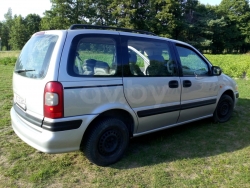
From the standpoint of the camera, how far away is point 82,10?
171ft

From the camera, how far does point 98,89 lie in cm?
275

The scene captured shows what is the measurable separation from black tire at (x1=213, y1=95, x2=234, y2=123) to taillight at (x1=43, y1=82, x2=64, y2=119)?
11.4ft

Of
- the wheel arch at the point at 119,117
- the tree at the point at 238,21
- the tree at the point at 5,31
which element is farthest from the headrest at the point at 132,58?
the tree at the point at 5,31

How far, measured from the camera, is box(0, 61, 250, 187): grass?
8.79ft

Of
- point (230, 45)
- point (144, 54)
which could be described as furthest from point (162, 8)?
point (144, 54)

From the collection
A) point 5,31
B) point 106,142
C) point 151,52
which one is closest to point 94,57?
point 151,52

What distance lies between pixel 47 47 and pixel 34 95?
24.1 inches

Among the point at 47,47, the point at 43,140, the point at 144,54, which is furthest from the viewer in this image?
the point at 144,54

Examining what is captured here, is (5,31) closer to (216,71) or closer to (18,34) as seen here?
(18,34)

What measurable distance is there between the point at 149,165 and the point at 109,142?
641mm

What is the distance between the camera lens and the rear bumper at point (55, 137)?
253 cm

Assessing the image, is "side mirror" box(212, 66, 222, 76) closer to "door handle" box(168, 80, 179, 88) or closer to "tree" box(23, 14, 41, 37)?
"door handle" box(168, 80, 179, 88)

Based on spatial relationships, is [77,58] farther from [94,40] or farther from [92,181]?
[92,181]

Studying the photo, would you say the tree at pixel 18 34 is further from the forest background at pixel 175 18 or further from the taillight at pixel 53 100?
the taillight at pixel 53 100
